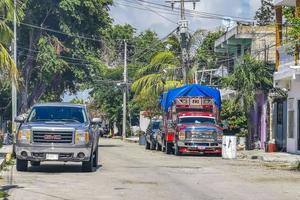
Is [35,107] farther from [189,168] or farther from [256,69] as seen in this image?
[256,69]

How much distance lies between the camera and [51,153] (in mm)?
20562

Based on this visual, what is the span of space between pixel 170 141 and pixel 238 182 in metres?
16.6

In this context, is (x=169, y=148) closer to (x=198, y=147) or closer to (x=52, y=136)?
(x=198, y=147)

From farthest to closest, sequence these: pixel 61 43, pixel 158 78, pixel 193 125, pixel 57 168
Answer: pixel 158 78 → pixel 61 43 → pixel 193 125 → pixel 57 168

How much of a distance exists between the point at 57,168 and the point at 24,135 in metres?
2.76

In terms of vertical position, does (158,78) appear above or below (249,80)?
above

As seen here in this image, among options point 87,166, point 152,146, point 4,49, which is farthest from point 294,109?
point 4,49

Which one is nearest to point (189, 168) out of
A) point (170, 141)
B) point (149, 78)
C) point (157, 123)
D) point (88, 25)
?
point (170, 141)

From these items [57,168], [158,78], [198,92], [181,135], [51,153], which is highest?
[158,78]

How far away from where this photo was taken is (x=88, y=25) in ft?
159

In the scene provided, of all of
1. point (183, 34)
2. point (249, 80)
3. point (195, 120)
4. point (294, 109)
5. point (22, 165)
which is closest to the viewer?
point (22, 165)

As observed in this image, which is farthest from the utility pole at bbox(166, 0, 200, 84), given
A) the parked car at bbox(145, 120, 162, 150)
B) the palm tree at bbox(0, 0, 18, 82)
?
the palm tree at bbox(0, 0, 18, 82)

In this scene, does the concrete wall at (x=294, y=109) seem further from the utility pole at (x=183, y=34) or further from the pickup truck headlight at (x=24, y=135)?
the pickup truck headlight at (x=24, y=135)

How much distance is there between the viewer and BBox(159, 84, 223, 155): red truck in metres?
33.7
